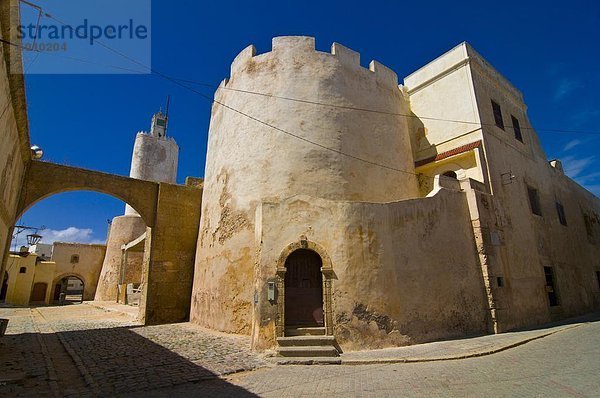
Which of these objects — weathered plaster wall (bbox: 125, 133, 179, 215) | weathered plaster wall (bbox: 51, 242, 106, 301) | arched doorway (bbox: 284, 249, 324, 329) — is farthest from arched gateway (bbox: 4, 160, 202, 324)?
weathered plaster wall (bbox: 51, 242, 106, 301)

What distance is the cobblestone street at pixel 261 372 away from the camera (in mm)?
5145

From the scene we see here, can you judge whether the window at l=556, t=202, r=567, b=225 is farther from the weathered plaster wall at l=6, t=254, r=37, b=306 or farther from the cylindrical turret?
the weathered plaster wall at l=6, t=254, r=37, b=306

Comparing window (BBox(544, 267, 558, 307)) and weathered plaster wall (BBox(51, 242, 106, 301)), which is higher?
weathered plaster wall (BBox(51, 242, 106, 301))

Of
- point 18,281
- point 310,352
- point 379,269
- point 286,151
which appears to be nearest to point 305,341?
point 310,352

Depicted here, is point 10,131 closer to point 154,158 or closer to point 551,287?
point 551,287

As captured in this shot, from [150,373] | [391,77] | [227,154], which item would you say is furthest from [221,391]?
[391,77]

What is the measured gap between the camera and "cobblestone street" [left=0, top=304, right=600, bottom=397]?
5.14 meters

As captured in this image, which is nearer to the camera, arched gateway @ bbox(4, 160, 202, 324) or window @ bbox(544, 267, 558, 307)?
arched gateway @ bbox(4, 160, 202, 324)

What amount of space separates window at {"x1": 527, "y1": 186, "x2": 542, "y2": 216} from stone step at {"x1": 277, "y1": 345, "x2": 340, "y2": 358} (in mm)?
12177

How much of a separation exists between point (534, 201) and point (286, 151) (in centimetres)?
1169

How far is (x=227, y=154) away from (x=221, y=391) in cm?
945

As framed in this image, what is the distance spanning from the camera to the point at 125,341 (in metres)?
9.29

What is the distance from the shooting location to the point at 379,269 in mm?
8602

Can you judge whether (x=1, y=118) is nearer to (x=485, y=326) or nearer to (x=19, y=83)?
(x=19, y=83)
